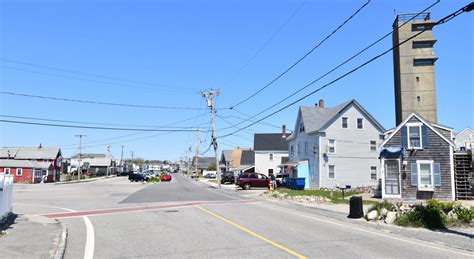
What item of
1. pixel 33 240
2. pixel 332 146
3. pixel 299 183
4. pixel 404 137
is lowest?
pixel 33 240

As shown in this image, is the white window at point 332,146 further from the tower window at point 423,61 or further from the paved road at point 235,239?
the paved road at point 235,239

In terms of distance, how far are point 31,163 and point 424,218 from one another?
74.5 meters

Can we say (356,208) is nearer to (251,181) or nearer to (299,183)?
(299,183)

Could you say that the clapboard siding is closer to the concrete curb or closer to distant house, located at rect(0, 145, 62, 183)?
the concrete curb

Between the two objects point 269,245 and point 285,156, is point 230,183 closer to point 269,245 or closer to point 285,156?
point 285,156

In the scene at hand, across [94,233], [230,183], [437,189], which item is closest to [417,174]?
[437,189]

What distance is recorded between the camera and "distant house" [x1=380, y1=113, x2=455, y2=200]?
1127 inches

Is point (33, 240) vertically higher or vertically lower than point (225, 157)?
lower

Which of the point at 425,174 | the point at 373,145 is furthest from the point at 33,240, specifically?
the point at 373,145

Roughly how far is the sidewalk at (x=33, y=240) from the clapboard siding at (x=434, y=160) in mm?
22870

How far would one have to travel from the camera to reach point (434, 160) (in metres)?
28.9

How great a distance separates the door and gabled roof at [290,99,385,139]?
15370 mm

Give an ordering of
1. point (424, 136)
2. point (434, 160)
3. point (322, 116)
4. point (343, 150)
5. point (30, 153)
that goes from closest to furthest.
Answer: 1. point (434, 160)
2. point (424, 136)
3. point (343, 150)
4. point (322, 116)
5. point (30, 153)

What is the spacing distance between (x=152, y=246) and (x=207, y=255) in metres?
1.90
